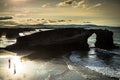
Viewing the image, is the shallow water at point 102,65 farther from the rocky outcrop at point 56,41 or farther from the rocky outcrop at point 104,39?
the rocky outcrop at point 104,39

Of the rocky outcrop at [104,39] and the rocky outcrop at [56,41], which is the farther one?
the rocky outcrop at [104,39]

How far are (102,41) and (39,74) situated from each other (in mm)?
43306

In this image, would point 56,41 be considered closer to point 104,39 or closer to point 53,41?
point 53,41

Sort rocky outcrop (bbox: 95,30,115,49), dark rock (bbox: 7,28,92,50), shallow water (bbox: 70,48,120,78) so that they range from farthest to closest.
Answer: rocky outcrop (bbox: 95,30,115,49), dark rock (bbox: 7,28,92,50), shallow water (bbox: 70,48,120,78)

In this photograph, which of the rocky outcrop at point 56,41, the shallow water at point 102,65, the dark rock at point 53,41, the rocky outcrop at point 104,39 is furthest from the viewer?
the rocky outcrop at point 104,39

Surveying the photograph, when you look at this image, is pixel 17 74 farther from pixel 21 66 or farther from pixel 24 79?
pixel 21 66

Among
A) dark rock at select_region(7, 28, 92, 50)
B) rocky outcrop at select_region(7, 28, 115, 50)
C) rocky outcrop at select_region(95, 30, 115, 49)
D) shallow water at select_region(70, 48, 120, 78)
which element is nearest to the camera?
shallow water at select_region(70, 48, 120, 78)

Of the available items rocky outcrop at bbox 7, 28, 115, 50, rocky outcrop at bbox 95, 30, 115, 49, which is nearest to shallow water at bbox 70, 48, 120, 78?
rocky outcrop at bbox 7, 28, 115, 50

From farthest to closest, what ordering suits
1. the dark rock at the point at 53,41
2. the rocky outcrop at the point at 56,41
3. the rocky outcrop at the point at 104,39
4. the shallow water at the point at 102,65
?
the rocky outcrop at the point at 104,39, the dark rock at the point at 53,41, the rocky outcrop at the point at 56,41, the shallow water at the point at 102,65

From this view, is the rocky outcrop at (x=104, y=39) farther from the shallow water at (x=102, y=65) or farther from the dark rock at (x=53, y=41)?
the shallow water at (x=102, y=65)

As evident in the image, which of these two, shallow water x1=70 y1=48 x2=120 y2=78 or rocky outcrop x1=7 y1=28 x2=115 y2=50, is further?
rocky outcrop x1=7 y1=28 x2=115 y2=50

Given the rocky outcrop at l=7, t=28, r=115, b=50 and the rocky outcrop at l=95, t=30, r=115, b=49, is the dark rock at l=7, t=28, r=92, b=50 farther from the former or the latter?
the rocky outcrop at l=95, t=30, r=115, b=49

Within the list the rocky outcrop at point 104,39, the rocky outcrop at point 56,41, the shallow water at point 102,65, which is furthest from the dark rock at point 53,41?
the shallow water at point 102,65

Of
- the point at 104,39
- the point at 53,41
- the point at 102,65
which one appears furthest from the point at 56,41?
the point at 102,65
